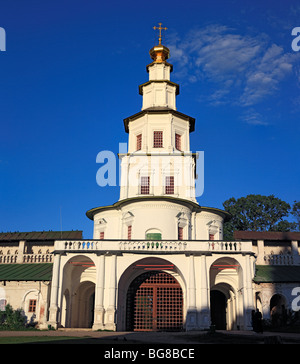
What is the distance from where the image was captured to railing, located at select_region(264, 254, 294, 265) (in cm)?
3254

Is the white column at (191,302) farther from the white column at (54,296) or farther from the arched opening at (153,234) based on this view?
the white column at (54,296)

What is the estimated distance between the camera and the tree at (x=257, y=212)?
5469 cm

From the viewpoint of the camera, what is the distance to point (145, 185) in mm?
34156

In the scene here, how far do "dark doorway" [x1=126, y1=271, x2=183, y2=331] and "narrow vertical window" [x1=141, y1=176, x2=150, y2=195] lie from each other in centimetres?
756

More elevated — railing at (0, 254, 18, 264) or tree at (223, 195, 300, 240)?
tree at (223, 195, 300, 240)

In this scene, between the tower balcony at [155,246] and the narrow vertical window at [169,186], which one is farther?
the narrow vertical window at [169,186]

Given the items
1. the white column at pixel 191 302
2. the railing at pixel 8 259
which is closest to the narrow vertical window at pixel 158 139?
the white column at pixel 191 302

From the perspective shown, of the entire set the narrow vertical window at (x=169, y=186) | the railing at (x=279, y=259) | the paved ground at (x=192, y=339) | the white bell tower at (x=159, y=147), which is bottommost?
the paved ground at (x=192, y=339)

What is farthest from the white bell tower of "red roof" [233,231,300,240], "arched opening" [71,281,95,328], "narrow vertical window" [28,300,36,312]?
"narrow vertical window" [28,300,36,312]

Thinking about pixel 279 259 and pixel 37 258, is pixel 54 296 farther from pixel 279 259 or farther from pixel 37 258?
pixel 279 259

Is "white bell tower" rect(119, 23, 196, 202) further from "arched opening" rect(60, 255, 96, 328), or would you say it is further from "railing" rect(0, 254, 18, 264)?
"railing" rect(0, 254, 18, 264)

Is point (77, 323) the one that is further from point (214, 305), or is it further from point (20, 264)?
point (214, 305)

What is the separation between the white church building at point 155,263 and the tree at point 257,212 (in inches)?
766
